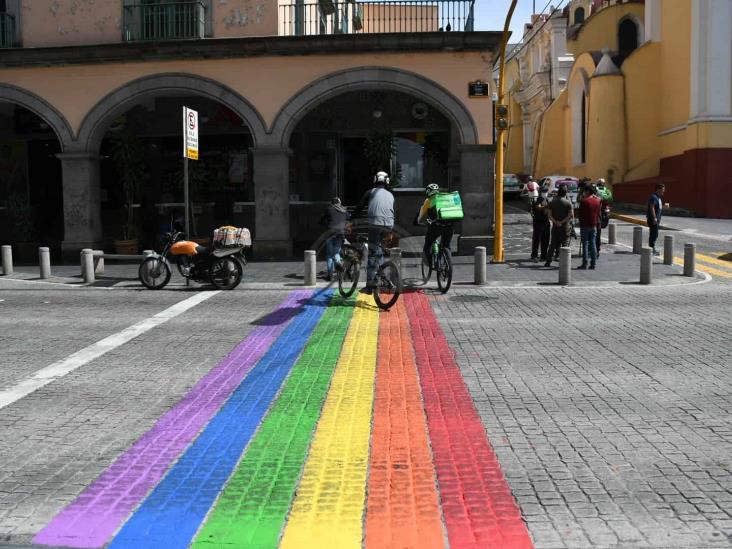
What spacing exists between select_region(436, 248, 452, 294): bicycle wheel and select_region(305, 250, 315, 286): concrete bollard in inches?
97.4

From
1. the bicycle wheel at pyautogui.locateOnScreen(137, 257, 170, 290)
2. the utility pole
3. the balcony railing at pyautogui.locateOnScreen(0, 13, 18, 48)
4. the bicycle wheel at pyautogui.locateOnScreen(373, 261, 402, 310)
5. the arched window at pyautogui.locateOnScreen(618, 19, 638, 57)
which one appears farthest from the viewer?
the arched window at pyautogui.locateOnScreen(618, 19, 638, 57)

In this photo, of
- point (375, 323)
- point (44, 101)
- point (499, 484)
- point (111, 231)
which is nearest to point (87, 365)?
point (375, 323)

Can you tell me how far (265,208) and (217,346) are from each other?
1025 cm

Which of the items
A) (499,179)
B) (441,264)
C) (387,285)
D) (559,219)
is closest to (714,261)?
(559,219)

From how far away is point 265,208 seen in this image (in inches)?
742

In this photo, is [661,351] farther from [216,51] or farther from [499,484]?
[216,51]

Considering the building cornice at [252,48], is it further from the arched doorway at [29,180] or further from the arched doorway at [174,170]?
the arched doorway at [29,180]

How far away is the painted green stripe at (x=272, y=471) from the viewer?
3994mm

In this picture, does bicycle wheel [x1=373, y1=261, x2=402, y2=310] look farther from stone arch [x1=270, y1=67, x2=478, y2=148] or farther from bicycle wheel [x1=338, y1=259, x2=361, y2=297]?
stone arch [x1=270, y1=67, x2=478, y2=148]

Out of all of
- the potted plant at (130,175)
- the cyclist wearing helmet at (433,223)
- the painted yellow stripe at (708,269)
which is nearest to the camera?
the cyclist wearing helmet at (433,223)

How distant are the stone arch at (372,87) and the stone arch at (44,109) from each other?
5292 mm

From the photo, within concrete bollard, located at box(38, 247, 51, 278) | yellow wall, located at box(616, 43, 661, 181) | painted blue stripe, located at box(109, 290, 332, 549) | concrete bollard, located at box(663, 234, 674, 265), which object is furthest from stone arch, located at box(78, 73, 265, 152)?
yellow wall, located at box(616, 43, 661, 181)

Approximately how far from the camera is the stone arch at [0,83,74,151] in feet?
63.3

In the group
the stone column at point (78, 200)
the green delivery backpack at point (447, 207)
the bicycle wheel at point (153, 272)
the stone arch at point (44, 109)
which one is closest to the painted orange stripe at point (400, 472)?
the green delivery backpack at point (447, 207)
